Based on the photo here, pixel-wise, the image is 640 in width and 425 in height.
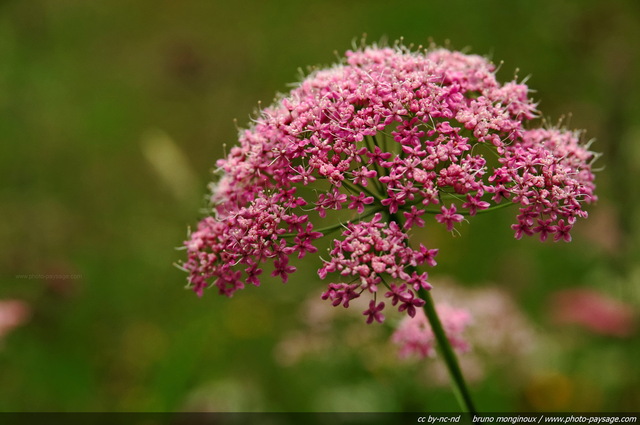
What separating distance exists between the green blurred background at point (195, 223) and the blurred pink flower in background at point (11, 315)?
12 centimetres

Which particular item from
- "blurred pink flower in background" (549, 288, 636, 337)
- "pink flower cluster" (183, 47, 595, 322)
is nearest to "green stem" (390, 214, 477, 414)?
"pink flower cluster" (183, 47, 595, 322)

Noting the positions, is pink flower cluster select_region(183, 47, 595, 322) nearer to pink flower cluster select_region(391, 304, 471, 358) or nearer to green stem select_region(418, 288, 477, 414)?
green stem select_region(418, 288, 477, 414)

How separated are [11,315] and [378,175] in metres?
2.82

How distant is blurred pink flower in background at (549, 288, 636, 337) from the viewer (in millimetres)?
4383

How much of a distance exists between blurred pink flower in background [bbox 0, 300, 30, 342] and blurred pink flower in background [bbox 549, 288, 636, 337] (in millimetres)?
3523

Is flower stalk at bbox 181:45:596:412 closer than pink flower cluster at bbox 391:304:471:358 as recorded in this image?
Yes

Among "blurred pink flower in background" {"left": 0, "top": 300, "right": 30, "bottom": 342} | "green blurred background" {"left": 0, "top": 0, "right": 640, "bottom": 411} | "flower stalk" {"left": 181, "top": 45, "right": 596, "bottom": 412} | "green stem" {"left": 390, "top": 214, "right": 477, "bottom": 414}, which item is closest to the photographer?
"flower stalk" {"left": 181, "top": 45, "right": 596, "bottom": 412}

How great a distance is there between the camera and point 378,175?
2.41 m

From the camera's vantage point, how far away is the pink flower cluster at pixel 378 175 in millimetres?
2238

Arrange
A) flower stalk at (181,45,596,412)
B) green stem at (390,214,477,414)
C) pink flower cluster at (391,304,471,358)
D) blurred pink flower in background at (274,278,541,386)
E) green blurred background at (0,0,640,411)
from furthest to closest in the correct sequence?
green blurred background at (0,0,640,411) → blurred pink flower in background at (274,278,541,386) → pink flower cluster at (391,304,471,358) → green stem at (390,214,477,414) → flower stalk at (181,45,596,412)

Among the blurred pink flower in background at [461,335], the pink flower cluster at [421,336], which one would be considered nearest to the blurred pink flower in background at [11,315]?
the blurred pink flower in background at [461,335]

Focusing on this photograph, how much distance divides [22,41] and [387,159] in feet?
16.6

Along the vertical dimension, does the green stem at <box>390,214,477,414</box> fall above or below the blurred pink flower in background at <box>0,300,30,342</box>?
below

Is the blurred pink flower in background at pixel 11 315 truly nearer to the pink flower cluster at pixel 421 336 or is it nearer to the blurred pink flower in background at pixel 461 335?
the blurred pink flower in background at pixel 461 335
